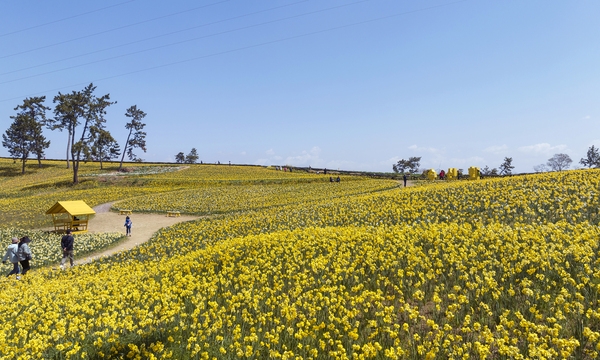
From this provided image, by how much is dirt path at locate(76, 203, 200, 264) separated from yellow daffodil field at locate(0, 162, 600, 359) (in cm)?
487

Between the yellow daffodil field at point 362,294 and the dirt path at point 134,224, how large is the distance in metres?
4.87

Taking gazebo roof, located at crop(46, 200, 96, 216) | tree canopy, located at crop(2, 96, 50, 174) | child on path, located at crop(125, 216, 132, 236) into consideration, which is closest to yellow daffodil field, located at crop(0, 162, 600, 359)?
child on path, located at crop(125, 216, 132, 236)

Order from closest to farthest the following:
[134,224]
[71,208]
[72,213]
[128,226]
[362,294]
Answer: [362,294], [128,226], [72,213], [71,208], [134,224]

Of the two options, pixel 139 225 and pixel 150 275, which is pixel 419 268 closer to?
pixel 150 275

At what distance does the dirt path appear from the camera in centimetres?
2203

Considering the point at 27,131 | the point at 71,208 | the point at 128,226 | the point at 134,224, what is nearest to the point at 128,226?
the point at 128,226

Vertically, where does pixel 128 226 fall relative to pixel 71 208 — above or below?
below

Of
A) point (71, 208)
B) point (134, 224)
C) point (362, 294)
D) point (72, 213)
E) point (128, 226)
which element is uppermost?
point (362, 294)

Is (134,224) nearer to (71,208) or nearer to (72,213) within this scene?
(72,213)

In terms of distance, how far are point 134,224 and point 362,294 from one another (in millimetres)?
25446

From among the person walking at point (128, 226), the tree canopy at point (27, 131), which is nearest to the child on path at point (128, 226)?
the person walking at point (128, 226)

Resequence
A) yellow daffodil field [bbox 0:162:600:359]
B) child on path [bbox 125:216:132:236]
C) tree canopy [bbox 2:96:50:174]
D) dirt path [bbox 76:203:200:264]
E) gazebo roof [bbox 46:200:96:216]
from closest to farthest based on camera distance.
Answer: yellow daffodil field [bbox 0:162:600:359] < dirt path [bbox 76:203:200:264] < child on path [bbox 125:216:132:236] < gazebo roof [bbox 46:200:96:216] < tree canopy [bbox 2:96:50:174]

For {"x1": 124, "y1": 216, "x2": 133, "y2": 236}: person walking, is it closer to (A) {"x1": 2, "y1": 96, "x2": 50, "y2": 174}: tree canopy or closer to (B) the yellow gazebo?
(B) the yellow gazebo

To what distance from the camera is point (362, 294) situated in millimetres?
6879
